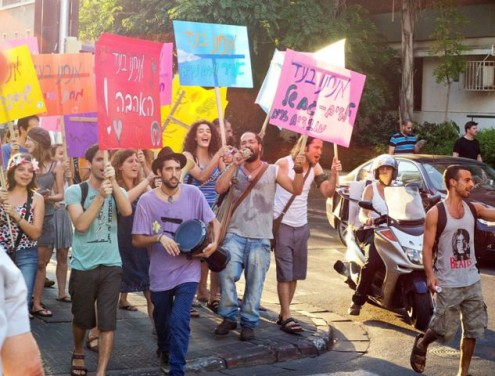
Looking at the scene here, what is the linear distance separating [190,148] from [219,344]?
2.04 metres

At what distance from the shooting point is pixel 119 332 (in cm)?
831

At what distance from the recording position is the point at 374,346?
852 cm

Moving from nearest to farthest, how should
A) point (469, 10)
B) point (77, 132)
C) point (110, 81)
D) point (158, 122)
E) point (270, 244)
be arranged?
1. point (110, 81)
2. point (158, 122)
3. point (270, 244)
4. point (77, 132)
5. point (469, 10)

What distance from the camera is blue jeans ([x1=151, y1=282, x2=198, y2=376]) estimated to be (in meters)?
6.64

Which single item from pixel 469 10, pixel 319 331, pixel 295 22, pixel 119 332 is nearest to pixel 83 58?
pixel 119 332

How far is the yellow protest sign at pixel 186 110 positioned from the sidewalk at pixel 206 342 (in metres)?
1.83

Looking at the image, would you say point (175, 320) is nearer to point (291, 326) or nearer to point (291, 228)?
point (291, 326)

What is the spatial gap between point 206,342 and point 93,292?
1.57 metres

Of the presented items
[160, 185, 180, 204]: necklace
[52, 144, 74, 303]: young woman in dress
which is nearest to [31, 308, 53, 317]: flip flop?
[52, 144, 74, 303]: young woman in dress

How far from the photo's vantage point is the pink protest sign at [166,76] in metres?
9.81

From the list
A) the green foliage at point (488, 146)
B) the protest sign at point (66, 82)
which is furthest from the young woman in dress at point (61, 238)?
the green foliage at point (488, 146)

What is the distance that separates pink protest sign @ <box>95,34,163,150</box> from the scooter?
8.32 feet

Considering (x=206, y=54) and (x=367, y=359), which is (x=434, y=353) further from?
(x=206, y=54)

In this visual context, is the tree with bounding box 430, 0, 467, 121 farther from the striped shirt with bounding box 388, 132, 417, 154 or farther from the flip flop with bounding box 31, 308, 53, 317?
the flip flop with bounding box 31, 308, 53, 317
